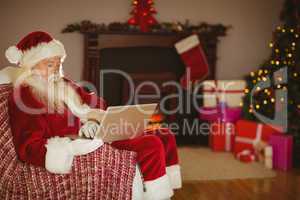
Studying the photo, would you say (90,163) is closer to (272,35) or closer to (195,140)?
(195,140)

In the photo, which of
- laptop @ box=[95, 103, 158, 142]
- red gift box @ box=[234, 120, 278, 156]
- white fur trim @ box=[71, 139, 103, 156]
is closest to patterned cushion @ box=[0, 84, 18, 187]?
white fur trim @ box=[71, 139, 103, 156]

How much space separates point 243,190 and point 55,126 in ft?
5.18

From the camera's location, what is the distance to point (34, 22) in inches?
177

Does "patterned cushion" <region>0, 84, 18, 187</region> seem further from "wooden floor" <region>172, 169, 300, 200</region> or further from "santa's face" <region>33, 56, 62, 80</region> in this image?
"wooden floor" <region>172, 169, 300, 200</region>

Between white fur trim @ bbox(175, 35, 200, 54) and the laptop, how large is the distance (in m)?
2.29

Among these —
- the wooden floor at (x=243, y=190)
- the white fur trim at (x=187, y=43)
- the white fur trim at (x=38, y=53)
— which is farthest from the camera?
the white fur trim at (x=187, y=43)

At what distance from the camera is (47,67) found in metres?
2.46

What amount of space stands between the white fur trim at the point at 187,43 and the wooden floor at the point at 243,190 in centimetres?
171

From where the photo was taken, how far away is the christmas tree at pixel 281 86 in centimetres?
417

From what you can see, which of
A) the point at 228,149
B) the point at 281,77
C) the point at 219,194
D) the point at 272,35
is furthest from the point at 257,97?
the point at 219,194

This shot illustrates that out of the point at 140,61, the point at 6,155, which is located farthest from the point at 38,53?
the point at 140,61

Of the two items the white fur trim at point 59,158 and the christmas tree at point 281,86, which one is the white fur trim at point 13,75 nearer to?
the white fur trim at point 59,158

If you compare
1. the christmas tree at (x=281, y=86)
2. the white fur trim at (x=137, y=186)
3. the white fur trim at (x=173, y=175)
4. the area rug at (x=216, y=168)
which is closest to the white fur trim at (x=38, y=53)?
the white fur trim at (x=137, y=186)

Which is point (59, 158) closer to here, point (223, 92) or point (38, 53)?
point (38, 53)
